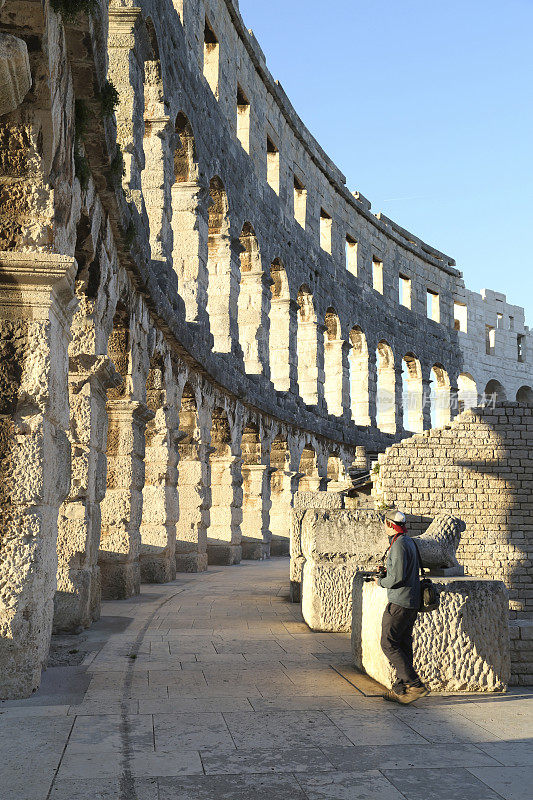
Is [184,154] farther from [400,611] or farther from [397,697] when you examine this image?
[397,697]

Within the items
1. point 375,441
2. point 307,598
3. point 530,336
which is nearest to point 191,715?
point 307,598

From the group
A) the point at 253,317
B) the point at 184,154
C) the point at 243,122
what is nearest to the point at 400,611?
the point at 184,154

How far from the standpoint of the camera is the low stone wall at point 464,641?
5.55 metres

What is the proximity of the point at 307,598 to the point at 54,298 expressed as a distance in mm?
4264

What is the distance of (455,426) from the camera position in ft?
45.6

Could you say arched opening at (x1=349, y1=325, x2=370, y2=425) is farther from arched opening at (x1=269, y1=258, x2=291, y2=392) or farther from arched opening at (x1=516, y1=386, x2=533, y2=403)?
arched opening at (x1=516, y1=386, x2=533, y2=403)

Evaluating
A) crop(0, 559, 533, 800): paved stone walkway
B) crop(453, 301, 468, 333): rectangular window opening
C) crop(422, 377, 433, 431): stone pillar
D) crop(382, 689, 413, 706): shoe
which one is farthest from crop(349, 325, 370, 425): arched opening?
crop(382, 689, 413, 706): shoe

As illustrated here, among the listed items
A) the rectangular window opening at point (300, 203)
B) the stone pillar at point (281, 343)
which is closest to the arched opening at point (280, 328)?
the stone pillar at point (281, 343)

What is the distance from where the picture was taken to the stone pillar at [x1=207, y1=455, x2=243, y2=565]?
1800 cm

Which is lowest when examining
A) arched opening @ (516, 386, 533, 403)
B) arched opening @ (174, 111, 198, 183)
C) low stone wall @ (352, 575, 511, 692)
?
low stone wall @ (352, 575, 511, 692)

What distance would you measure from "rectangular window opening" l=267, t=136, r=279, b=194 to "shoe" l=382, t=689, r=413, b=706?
19217mm

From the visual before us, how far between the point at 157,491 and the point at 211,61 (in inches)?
383

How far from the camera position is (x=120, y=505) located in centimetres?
1079

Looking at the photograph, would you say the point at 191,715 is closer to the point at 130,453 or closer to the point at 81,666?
the point at 81,666
